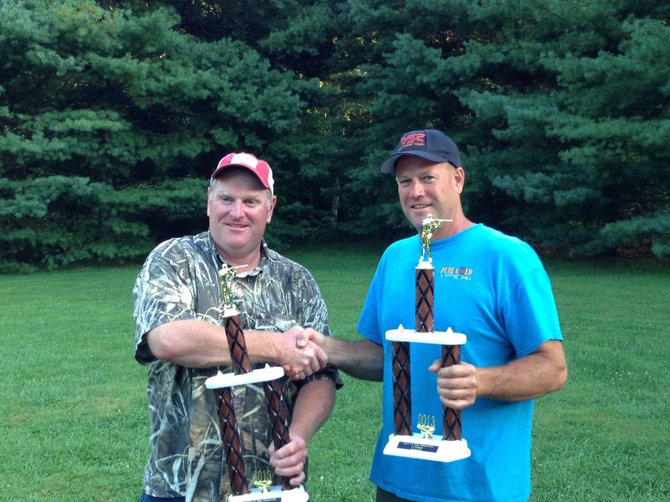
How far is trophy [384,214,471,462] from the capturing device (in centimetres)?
268

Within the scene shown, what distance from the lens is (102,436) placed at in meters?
7.35

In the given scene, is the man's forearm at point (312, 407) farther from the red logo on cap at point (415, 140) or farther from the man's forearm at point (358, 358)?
the red logo on cap at point (415, 140)

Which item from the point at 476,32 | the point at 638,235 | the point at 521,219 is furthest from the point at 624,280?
the point at 476,32

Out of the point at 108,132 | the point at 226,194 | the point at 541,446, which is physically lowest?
the point at 541,446

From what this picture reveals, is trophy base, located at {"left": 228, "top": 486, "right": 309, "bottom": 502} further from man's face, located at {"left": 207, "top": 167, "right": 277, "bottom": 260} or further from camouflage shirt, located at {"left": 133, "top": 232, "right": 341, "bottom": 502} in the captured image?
man's face, located at {"left": 207, "top": 167, "right": 277, "bottom": 260}

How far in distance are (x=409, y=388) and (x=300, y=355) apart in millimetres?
538

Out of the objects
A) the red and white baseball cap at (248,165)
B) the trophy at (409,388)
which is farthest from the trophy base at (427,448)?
the red and white baseball cap at (248,165)

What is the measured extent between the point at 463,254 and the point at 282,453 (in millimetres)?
1051

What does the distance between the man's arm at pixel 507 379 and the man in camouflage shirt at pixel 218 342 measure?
660 millimetres

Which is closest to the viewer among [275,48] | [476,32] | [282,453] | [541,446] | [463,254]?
[282,453]

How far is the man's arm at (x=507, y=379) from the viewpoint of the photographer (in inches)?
106

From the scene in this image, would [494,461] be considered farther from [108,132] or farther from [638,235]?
[108,132]

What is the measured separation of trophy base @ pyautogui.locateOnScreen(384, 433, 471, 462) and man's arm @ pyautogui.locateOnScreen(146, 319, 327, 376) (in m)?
0.60

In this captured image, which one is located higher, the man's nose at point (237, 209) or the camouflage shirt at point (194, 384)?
the man's nose at point (237, 209)
